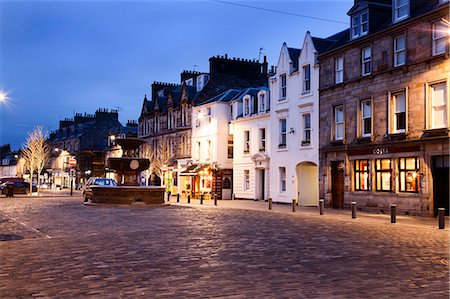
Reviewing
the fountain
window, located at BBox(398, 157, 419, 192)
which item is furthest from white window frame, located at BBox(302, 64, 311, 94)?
the fountain

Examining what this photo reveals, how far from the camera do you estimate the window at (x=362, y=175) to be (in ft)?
96.3

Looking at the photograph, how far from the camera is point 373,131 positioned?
93.7 feet

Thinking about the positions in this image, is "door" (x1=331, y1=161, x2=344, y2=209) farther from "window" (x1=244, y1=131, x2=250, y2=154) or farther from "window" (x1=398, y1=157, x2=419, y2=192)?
"window" (x1=244, y1=131, x2=250, y2=154)

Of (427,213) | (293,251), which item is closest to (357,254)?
(293,251)

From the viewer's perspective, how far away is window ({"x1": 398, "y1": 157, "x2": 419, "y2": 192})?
25.8m

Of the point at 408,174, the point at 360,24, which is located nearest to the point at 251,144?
the point at 360,24

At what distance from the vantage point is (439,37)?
2467cm

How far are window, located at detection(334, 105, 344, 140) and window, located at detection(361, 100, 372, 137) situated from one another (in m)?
2.02

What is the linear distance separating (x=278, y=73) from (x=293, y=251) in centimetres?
2804

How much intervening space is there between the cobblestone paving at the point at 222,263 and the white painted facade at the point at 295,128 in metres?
17.5

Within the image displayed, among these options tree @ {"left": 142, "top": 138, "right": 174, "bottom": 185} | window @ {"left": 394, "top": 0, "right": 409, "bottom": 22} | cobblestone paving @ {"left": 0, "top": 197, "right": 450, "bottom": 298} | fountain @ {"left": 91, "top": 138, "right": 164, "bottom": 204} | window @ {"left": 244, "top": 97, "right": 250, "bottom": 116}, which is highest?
window @ {"left": 394, "top": 0, "right": 409, "bottom": 22}

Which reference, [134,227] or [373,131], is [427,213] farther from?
[134,227]

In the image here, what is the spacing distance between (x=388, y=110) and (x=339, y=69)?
5908mm

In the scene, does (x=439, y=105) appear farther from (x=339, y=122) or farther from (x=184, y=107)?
(x=184, y=107)
